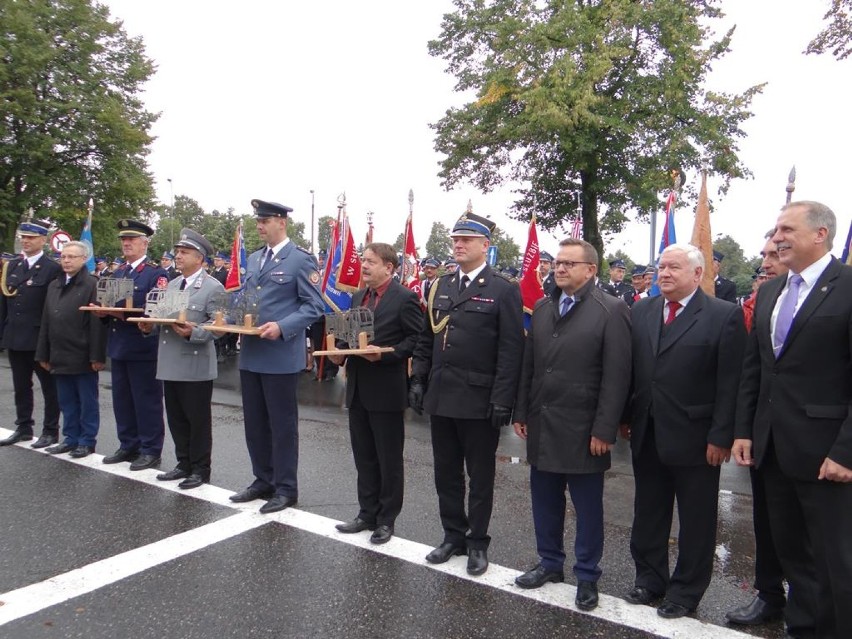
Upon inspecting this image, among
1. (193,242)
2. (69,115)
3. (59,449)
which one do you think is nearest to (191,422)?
(193,242)

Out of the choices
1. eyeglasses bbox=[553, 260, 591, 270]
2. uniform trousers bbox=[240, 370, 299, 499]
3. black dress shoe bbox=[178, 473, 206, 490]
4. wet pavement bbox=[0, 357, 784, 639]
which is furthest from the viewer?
black dress shoe bbox=[178, 473, 206, 490]

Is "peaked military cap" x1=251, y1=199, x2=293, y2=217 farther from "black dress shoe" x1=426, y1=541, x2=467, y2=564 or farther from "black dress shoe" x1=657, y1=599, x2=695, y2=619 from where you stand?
"black dress shoe" x1=657, y1=599, x2=695, y2=619

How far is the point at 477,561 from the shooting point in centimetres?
410

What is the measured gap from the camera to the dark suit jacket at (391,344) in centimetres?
468

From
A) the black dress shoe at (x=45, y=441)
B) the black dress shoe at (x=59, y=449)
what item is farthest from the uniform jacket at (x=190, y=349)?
the black dress shoe at (x=45, y=441)

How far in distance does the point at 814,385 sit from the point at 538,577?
6.13ft

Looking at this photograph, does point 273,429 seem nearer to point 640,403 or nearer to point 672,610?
point 640,403

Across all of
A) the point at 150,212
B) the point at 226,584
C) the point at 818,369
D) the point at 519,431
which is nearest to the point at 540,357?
the point at 519,431

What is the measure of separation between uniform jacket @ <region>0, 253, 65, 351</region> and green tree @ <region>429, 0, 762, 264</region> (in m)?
16.4

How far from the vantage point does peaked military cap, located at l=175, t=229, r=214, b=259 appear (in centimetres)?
580

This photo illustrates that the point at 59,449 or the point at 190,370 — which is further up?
the point at 190,370

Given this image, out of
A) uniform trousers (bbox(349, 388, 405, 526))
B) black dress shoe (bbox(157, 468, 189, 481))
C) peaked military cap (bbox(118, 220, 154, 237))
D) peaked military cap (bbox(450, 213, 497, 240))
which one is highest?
peaked military cap (bbox(118, 220, 154, 237))

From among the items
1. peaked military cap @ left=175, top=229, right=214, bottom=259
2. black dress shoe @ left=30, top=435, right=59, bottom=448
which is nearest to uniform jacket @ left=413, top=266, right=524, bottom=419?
peaked military cap @ left=175, top=229, right=214, bottom=259

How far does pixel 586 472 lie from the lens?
377 cm
